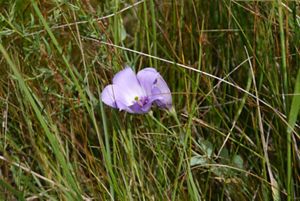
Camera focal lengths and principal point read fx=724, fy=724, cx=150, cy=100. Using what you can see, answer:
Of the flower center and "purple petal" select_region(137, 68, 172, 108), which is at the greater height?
"purple petal" select_region(137, 68, 172, 108)

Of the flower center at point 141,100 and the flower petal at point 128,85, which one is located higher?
the flower petal at point 128,85

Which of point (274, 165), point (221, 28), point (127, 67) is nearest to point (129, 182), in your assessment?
point (127, 67)

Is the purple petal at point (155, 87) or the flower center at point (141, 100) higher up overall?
the purple petal at point (155, 87)

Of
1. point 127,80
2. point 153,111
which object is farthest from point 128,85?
point 153,111

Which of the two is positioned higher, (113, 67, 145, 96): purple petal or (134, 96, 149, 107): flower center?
(113, 67, 145, 96): purple petal
